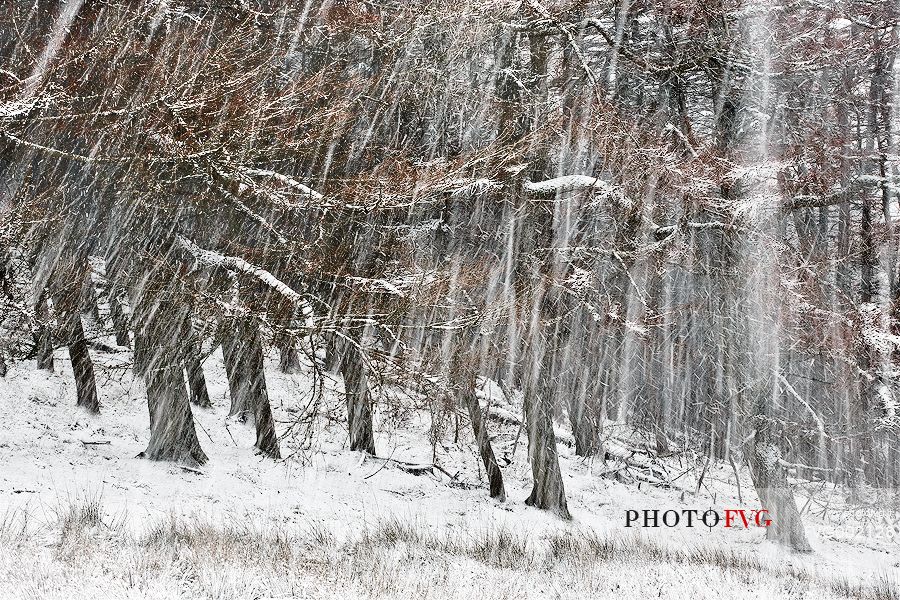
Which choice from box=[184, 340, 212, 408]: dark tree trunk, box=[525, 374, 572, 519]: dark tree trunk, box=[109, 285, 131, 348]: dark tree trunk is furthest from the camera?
box=[184, 340, 212, 408]: dark tree trunk

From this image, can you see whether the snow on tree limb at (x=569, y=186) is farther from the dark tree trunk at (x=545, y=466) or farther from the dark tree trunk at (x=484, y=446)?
the dark tree trunk at (x=545, y=466)

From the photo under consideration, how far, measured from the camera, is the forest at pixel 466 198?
854 cm

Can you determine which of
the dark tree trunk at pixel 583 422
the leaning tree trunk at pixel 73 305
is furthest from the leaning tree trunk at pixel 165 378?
the dark tree trunk at pixel 583 422

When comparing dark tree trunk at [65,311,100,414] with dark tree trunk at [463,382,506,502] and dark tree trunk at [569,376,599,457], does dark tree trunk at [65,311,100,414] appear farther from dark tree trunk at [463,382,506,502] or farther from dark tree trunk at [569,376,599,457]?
dark tree trunk at [569,376,599,457]

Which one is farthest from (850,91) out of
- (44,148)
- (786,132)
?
(44,148)

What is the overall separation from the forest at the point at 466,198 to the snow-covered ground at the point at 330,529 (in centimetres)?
104

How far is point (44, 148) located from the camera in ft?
27.2

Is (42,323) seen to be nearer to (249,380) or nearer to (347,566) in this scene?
(249,380)

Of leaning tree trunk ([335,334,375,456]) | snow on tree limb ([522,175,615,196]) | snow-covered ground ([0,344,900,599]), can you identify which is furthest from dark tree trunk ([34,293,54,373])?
snow on tree limb ([522,175,615,196])

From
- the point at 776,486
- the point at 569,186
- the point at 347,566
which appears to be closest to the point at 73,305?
→ the point at 347,566

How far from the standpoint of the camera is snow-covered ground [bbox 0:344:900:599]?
570 centimetres

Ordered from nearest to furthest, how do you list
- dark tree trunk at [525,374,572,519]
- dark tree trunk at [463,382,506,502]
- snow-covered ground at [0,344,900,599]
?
snow-covered ground at [0,344,900,599]
dark tree trunk at [463,382,506,502]
dark tree trunk at [525,374,572,519]

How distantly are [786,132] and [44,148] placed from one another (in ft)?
35.5

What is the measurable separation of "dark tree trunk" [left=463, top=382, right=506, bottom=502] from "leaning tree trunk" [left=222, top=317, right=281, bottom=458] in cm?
351
